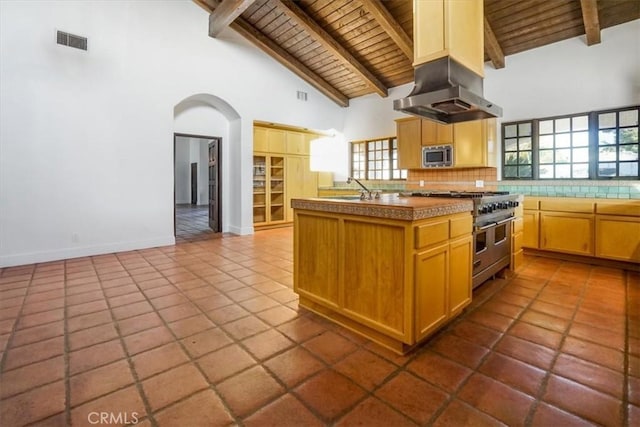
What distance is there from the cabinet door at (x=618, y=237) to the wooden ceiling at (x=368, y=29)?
242 cm

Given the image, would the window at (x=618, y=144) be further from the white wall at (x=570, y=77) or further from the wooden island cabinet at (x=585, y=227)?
the wooden island cabinet at (x=585, y=227)

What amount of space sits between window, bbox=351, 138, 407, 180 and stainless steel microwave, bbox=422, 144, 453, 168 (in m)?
1.07

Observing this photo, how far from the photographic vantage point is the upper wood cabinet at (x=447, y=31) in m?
2.70

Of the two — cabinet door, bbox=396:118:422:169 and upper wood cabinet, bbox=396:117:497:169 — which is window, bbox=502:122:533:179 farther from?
cabinet door, bbox=396:118:422:169

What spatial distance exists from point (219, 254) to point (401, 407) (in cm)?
360

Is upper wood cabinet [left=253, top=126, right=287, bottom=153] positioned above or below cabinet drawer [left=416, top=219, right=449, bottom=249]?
above

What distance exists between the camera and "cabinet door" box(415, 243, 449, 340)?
6.22 feet

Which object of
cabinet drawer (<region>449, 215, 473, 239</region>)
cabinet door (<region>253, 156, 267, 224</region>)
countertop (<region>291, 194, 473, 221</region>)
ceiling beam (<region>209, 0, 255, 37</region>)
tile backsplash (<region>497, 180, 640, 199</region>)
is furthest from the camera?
cabinet door (<region>253, 156, 267, 224</region>)

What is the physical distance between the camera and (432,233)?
1.97 metres

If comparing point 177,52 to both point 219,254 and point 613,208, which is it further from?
point 613,208

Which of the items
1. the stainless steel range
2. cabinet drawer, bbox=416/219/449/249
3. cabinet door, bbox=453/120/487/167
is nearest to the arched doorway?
cabinet door, bbox=453/120/487/167

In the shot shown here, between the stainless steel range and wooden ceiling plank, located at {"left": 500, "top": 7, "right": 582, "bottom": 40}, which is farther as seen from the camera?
wooden ceiling plank, located at {"left": 500, "top": 7, "right": 582, "bottom": 40}

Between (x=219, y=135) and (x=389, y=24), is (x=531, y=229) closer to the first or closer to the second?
(x=389, y=24)

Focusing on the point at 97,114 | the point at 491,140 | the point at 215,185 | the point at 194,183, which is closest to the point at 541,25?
the point at 491,140
